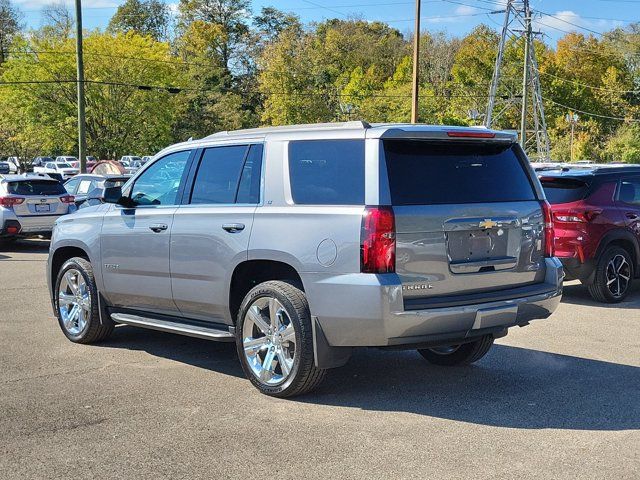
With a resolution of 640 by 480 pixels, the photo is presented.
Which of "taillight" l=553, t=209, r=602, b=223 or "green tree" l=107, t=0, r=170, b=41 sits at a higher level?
"green tree" l=107, t=0, r=170, b=41

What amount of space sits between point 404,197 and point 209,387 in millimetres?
2155

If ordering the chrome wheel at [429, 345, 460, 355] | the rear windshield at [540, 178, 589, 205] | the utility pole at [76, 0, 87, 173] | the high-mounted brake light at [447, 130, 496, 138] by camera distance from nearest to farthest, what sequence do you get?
the high-mounted brake light at [447, 130, 496, 138], the chrome wheel at [429, 345, 460, 355], the rear windshield at [540, 178, 589, 205], the utility pole at [76, 0, 87, 173]

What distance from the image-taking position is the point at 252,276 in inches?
233

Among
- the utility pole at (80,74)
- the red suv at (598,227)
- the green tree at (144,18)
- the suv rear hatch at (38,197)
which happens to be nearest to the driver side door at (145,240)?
the red suv at (598,227)

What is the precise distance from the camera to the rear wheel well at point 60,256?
761cm

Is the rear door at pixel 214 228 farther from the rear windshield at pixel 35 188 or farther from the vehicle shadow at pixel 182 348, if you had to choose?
the rear windshield at pixel 35 188

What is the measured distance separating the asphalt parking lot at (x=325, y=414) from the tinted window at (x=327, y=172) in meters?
1.49

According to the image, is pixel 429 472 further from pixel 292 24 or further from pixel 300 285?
pixel 292 24

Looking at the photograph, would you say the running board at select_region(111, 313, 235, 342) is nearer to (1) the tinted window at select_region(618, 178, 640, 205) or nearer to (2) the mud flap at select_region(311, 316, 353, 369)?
(2) the mud flap at select_region(311, 316, 353, 369)

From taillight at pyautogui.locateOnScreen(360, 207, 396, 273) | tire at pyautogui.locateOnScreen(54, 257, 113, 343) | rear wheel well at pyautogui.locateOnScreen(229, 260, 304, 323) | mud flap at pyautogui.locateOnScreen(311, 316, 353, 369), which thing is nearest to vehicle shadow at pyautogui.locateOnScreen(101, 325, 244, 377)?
tire at pyautogui.locateOnScreen(54, 257, 113, 343)

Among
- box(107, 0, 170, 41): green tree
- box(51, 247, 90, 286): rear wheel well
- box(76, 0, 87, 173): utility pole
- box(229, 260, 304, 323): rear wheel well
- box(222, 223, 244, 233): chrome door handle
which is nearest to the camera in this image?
box(229, 260, 304, 323): rear wheel well

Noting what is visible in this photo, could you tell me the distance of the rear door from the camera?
19.0 ft

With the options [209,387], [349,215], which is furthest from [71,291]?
[349,215]

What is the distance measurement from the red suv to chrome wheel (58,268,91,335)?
230 inches
